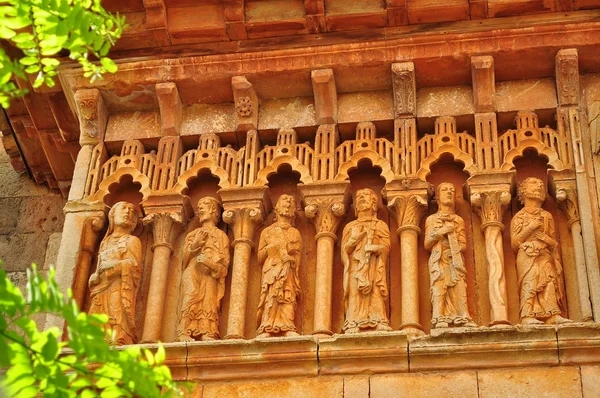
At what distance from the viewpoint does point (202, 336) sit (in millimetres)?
9211

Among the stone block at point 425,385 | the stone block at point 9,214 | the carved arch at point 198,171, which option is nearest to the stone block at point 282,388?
the stone block at point 425,385

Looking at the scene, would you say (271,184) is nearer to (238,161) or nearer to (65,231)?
(238,161)

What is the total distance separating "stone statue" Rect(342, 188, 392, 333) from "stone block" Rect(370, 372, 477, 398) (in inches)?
17.5

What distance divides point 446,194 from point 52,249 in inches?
141

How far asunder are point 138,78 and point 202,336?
2.29 meters

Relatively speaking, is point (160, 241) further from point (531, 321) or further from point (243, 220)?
point (531, 321)

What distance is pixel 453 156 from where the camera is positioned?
981 centimetres

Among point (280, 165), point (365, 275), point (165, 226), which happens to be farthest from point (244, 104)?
point (365, 275)

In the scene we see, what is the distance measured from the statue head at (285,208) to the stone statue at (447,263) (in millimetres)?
962

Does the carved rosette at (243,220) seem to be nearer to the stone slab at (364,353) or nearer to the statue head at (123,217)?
the statue head at (123,217)

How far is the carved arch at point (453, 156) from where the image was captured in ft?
31.8

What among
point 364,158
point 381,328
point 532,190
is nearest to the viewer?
point 381,328

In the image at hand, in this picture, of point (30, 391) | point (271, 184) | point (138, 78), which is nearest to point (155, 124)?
point (138, 78)

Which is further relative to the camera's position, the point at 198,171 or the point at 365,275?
the point at 198,171
